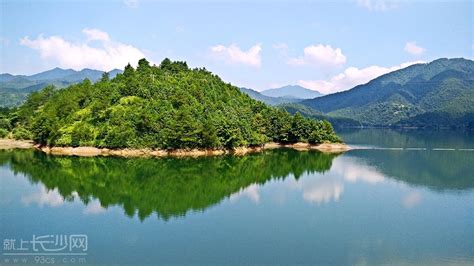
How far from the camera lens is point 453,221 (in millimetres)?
26266

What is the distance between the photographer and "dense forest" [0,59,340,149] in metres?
57.0

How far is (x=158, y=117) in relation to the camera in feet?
193

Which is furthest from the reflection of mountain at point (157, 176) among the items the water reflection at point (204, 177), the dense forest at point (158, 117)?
the dense forest at point (158, 117)

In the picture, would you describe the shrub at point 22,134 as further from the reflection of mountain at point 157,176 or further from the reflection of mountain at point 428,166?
the reflection of mountain at point 428,166

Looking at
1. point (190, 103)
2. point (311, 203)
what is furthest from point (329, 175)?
point (190, 103)

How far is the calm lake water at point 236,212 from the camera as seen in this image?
20062 mm

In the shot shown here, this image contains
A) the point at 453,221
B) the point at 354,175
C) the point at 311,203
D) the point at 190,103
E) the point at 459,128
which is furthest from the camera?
the point at 459,128

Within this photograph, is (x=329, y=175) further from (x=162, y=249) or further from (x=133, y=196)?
(x=162, y=249)

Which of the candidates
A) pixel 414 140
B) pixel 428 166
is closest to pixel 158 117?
pixel 428 166

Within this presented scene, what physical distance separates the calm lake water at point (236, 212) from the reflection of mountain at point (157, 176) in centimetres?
13

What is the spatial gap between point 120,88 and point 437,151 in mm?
52767

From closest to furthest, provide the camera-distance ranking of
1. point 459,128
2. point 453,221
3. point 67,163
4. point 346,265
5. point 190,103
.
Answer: point 346,265
point 453,221
point 67,163
point 190,103
point 459,128

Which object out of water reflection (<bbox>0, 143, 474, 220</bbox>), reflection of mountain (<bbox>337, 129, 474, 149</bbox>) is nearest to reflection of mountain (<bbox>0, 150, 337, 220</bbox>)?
water reflection (<bbox>0, 143, 474, 220</bbox>)

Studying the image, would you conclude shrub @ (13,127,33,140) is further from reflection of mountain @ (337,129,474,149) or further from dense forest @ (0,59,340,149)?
reflection of mountain @ (337,129,474,149)
